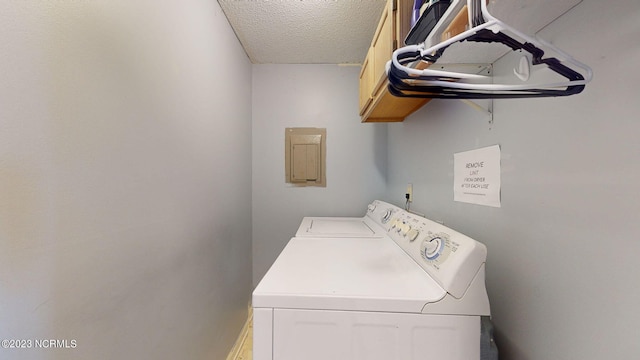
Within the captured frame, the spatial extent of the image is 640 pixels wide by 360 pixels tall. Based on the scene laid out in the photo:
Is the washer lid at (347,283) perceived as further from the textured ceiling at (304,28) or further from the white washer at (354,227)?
Answer: the textured ceiling at (304,28)

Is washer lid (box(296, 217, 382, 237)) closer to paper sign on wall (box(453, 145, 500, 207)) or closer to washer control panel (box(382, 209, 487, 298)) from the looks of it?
washer control panel (box(382, 209, 487, 298))

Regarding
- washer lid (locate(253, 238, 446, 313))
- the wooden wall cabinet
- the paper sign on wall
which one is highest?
the wooden wall cabinet

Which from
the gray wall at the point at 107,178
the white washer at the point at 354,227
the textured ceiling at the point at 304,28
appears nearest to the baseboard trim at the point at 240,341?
the gray wall at the point at 107,178

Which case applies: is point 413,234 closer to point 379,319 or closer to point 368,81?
point 379,319

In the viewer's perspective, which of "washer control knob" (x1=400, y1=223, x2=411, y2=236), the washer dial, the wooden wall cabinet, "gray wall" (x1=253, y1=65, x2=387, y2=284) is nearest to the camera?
the washer dial

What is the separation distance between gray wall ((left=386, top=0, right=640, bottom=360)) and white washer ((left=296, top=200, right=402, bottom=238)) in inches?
26.5

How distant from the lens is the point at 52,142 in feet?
1.84

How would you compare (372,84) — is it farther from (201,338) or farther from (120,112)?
(201,338)

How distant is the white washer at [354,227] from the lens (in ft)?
4.77

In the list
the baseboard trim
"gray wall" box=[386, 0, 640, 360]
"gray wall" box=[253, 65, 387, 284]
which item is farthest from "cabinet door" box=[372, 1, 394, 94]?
the baseboard trim

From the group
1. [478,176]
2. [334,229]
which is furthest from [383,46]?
[334,229]

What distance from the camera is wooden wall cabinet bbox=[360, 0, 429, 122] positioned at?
91 centimetres

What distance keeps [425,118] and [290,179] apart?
1333 millimetres

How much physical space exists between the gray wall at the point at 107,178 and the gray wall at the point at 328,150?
0.90 m
